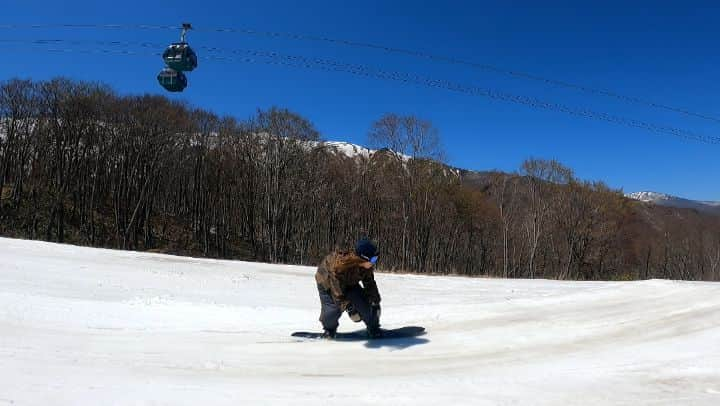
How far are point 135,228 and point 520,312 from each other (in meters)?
45.4

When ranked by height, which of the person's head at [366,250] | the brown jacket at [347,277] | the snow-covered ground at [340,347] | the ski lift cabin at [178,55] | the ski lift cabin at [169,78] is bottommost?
the snow-covered ground at [340,347]

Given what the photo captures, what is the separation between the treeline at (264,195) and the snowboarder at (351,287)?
98.5ft

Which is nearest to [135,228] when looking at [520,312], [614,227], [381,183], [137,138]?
[137,138]

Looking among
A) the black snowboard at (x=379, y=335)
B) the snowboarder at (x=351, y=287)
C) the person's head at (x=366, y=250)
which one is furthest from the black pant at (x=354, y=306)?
the person's head at (x=366, y=250)

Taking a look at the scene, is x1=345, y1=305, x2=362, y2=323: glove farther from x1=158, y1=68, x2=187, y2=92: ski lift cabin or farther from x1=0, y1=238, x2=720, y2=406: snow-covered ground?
x1=158, y1=68, x2=187, y2=92: ski lift cabin

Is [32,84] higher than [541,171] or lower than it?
higher

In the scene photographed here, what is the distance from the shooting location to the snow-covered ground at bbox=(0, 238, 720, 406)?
4273mm

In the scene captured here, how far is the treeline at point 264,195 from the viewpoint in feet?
138

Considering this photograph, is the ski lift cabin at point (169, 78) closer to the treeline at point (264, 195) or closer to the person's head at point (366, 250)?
the person's head at point (366, 250)

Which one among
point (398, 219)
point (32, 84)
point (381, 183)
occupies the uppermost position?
point (32, 84)

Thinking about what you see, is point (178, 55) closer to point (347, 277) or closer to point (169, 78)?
point (169, 78)

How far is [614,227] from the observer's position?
49.2 m

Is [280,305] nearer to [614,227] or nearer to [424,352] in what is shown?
[424,352]

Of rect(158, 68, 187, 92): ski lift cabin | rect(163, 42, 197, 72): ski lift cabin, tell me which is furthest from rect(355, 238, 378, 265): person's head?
rect(158, 68, 187, 92): ski lift cabin
